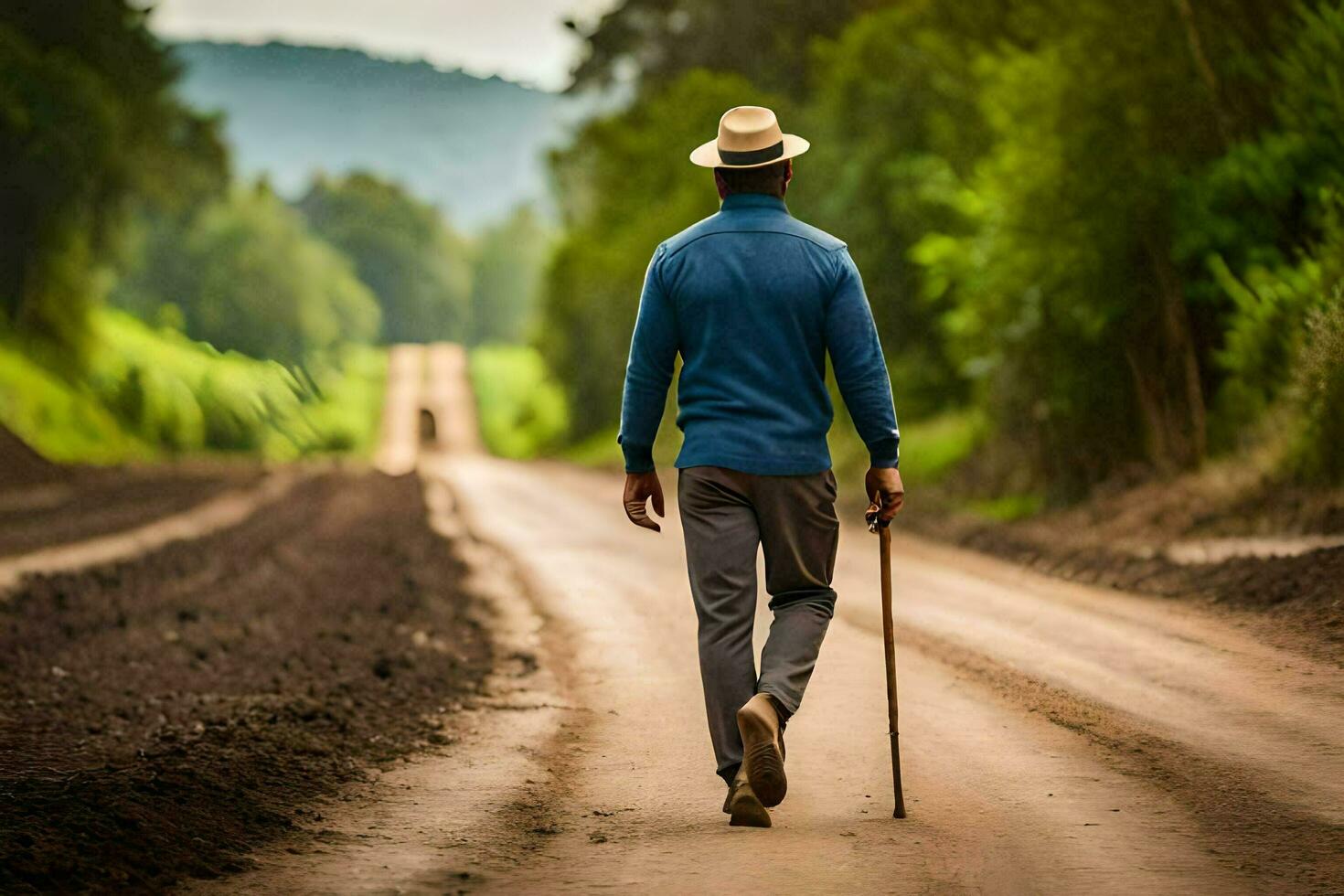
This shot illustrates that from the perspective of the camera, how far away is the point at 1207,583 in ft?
38.4

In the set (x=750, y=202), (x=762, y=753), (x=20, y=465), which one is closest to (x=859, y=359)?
(x=750, y=202)

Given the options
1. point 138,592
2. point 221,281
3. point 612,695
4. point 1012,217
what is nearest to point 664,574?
point 138,592

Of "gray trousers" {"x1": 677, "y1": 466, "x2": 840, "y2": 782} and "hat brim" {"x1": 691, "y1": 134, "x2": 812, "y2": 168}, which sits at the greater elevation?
"hat brim" {"x1": 691, "y1": 134, "x2": 812, "y2": 168}

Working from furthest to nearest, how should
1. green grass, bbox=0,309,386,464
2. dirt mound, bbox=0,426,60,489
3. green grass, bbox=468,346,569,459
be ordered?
green grass, bbox=468,346,569,459, dirt mound, bbox=0,426,60,489, green grass, bbox=0,309,386,464

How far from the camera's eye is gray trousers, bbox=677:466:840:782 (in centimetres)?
538

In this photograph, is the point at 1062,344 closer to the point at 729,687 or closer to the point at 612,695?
the point at 612,695

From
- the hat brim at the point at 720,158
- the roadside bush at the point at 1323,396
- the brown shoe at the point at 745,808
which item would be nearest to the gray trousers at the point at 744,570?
the brown shoe at the point at 745,808

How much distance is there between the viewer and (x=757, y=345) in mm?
5461

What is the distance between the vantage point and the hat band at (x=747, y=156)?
217 inches

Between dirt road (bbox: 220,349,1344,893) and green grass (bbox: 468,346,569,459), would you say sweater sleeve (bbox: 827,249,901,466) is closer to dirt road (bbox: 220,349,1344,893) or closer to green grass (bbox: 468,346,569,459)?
dirt road (bbox: 220,349,1344,893)

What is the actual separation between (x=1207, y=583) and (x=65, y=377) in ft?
28.4

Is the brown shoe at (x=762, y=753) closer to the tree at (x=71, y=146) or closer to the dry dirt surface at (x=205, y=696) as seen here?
the dry dirt surface at (x=205, y=696)

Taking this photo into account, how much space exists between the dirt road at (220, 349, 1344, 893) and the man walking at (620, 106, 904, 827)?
2.08ft

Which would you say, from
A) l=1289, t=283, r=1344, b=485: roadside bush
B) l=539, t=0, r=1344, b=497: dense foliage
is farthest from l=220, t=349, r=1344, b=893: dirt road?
l=539, t=0, r=1344, b=497: dense foliage
